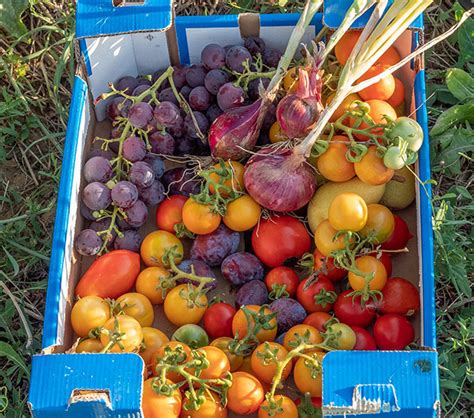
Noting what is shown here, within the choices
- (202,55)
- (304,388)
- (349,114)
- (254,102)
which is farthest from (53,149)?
(304,388)

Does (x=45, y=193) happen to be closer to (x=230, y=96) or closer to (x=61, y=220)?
(x=61, y=220)

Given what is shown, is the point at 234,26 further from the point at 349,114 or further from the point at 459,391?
the point at 459,391

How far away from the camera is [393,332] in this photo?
1786mm

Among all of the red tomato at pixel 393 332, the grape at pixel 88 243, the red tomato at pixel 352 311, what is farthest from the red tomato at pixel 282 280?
the grape at pixel 88 243

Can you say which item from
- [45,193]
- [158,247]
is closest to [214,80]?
[158,247]

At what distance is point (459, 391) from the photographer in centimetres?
198

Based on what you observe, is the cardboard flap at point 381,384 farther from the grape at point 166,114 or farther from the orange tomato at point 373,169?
the grape at point 166,114

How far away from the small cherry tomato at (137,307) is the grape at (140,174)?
0.96 ft

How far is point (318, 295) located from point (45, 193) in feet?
3.34

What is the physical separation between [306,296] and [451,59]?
1.11m

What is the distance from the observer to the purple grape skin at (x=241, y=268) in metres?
1.95

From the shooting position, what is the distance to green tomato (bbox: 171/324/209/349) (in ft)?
6.08

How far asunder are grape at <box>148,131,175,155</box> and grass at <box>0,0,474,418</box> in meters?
0.43

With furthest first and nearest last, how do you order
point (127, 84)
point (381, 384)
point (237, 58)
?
point (127, 84) → point (237, 58) → point (381, 384)
